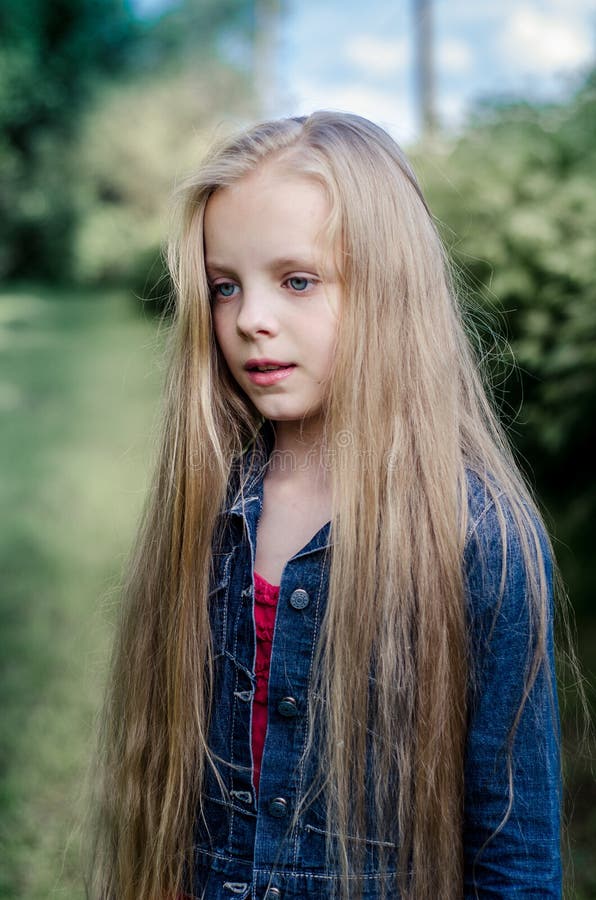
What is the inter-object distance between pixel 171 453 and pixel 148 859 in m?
0.71

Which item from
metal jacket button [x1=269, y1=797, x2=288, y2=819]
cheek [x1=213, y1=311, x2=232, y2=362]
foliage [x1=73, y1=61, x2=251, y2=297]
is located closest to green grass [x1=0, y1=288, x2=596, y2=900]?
→ cheek [x1=213, y1=311, x2=232, y2=362]

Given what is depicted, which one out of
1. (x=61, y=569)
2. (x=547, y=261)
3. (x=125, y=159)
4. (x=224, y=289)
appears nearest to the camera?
(x=224, y=289)

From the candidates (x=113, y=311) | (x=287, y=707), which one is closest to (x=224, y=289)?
(x=287, y=707)

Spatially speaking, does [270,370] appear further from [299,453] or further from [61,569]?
[61,569]

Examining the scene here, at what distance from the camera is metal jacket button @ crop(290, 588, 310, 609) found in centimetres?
149

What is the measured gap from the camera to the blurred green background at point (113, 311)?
3791 mm

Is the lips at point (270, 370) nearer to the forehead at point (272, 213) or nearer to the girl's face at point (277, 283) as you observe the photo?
the girl's face at point (277, 283)

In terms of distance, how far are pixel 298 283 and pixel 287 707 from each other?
0.67 m

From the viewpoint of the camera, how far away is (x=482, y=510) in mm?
1454

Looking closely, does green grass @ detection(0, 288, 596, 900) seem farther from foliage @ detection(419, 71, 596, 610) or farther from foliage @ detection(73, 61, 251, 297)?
foliage @ detection(73, 61, 251, 297)

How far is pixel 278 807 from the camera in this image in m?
1.46

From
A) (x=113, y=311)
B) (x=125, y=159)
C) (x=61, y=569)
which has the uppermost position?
(x=125, y=159)

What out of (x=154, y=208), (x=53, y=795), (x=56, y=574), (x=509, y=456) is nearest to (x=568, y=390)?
(x=509, y=456)

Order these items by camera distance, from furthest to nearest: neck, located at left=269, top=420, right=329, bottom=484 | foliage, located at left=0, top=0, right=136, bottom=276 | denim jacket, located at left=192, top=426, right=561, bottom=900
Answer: foliage, located at left=0, top=0, right=136, bottom=276
neck, located at left=269, top=420, right=329, bottom=484
denim jacket, located at left=192, top=426, right=561, bottom=900
